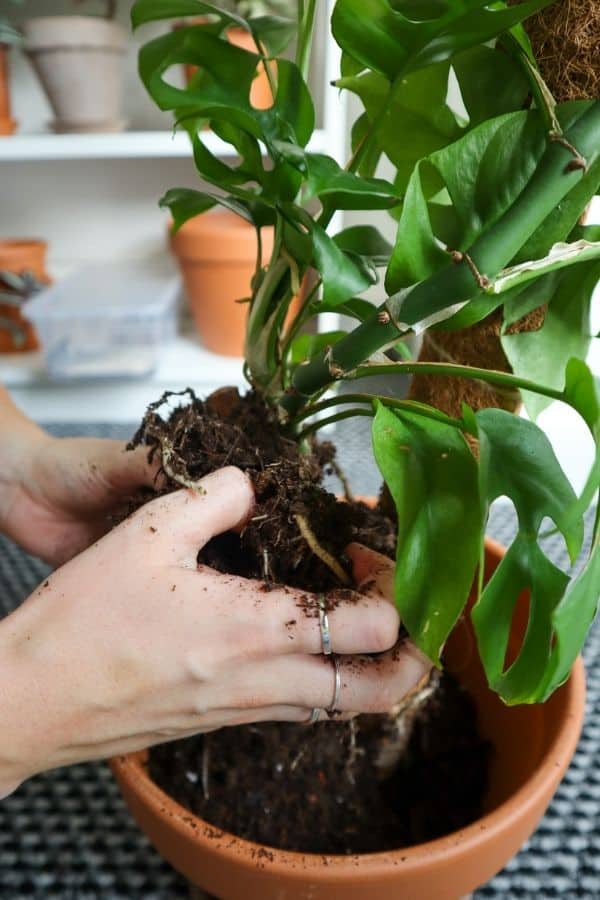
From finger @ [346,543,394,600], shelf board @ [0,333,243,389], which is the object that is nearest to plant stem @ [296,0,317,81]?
finger @ [346,543,394,600]

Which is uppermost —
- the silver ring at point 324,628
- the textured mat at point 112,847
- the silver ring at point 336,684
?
the silver ring at point 324,628

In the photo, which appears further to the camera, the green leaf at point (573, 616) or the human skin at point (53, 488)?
the human skin at point (53, 488)

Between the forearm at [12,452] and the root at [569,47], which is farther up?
the root at [569,47]

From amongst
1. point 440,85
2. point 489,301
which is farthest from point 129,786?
point 440,85

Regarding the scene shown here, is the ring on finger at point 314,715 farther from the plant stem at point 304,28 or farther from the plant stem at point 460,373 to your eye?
the plant stem at point 304,28

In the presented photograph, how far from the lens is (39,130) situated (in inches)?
57.8

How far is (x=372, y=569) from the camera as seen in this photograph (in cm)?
44

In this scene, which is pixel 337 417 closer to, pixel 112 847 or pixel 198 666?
pixel 198 666

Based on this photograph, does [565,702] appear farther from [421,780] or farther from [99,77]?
[99,77]

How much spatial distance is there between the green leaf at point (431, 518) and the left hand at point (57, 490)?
30 centimetres

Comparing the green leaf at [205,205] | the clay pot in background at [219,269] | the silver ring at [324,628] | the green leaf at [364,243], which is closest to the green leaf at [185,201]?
the green leaf at [205,205]

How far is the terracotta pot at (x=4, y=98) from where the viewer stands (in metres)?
1.26

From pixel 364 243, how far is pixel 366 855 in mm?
398

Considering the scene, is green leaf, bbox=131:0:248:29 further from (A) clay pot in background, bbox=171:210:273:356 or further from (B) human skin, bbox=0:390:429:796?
(A) clay pot in background, bbox=171:210:273:356
